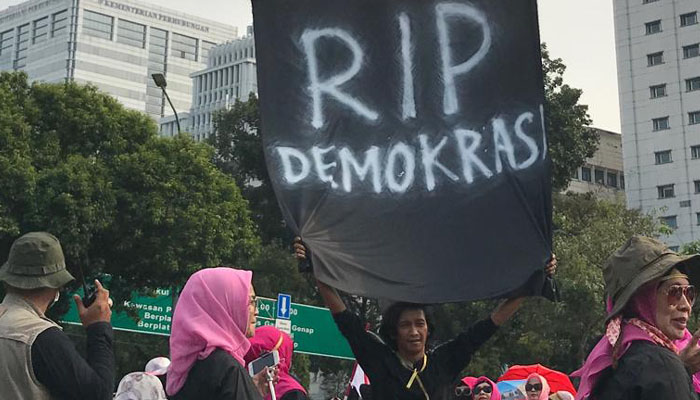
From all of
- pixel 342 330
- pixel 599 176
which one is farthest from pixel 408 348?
pixel 599 176

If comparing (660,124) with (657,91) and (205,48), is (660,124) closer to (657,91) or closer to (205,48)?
(657,91)

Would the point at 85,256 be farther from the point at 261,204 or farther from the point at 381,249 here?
the point at 381,249

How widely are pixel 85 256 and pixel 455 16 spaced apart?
19760 millimetres

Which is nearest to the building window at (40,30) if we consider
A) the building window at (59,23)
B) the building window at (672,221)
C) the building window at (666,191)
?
the building window at (59,23)

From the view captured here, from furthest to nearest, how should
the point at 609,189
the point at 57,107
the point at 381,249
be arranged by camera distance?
the point at 609,189, the point at 57,107, the point at 381,249

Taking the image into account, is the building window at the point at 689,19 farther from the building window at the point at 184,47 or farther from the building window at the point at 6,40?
the building window at the point at 6,40

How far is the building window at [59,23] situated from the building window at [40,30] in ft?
5.91

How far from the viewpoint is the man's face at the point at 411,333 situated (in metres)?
5.11

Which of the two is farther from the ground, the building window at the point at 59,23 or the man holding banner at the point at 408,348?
the building window at the point at 59,23

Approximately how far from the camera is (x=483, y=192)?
516 centimetres

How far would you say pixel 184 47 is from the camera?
15788cm

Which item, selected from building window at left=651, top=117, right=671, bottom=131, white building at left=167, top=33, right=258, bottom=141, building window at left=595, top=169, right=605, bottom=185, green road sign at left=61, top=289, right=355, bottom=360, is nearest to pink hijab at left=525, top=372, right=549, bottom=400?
green road sign at left=61, top=289, right=355, bottom=360

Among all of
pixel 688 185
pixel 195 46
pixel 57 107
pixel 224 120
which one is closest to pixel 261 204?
pixel 224 120

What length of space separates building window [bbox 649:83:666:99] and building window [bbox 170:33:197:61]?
314 ft
